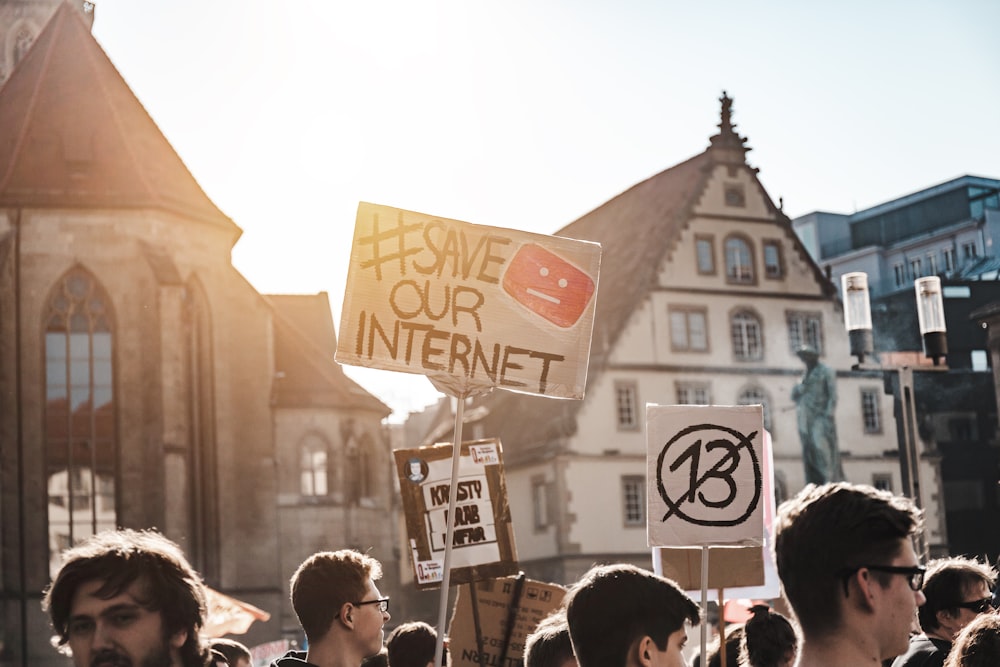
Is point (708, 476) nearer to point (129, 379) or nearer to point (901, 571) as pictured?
point (901, 571)

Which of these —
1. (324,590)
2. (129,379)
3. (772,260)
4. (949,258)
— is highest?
(949,258)

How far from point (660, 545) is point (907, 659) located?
1.56 m

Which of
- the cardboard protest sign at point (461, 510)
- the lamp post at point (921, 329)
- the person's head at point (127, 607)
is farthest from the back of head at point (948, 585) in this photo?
the lamp post at point (921, 329)

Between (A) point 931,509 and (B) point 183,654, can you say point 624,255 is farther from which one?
(B) point 183,654

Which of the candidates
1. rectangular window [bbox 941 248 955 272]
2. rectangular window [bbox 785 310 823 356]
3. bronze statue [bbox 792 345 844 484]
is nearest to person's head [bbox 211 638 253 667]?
bronze statue [bbox 792 345 844 484]

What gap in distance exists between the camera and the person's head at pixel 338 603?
5203 millimetres

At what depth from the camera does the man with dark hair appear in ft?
10.6

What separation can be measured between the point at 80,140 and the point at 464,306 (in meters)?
28.3

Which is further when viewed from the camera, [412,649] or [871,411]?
[871,411]

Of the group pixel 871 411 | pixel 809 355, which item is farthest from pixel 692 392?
pixel 809 355

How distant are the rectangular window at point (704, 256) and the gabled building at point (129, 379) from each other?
1068 cm

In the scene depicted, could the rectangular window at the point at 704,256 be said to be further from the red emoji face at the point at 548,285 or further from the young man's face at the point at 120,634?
the young man's face at the point at 120,634

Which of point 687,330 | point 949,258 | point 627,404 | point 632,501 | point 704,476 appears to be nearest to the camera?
point 704,476

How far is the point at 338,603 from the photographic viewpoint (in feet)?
17.1
